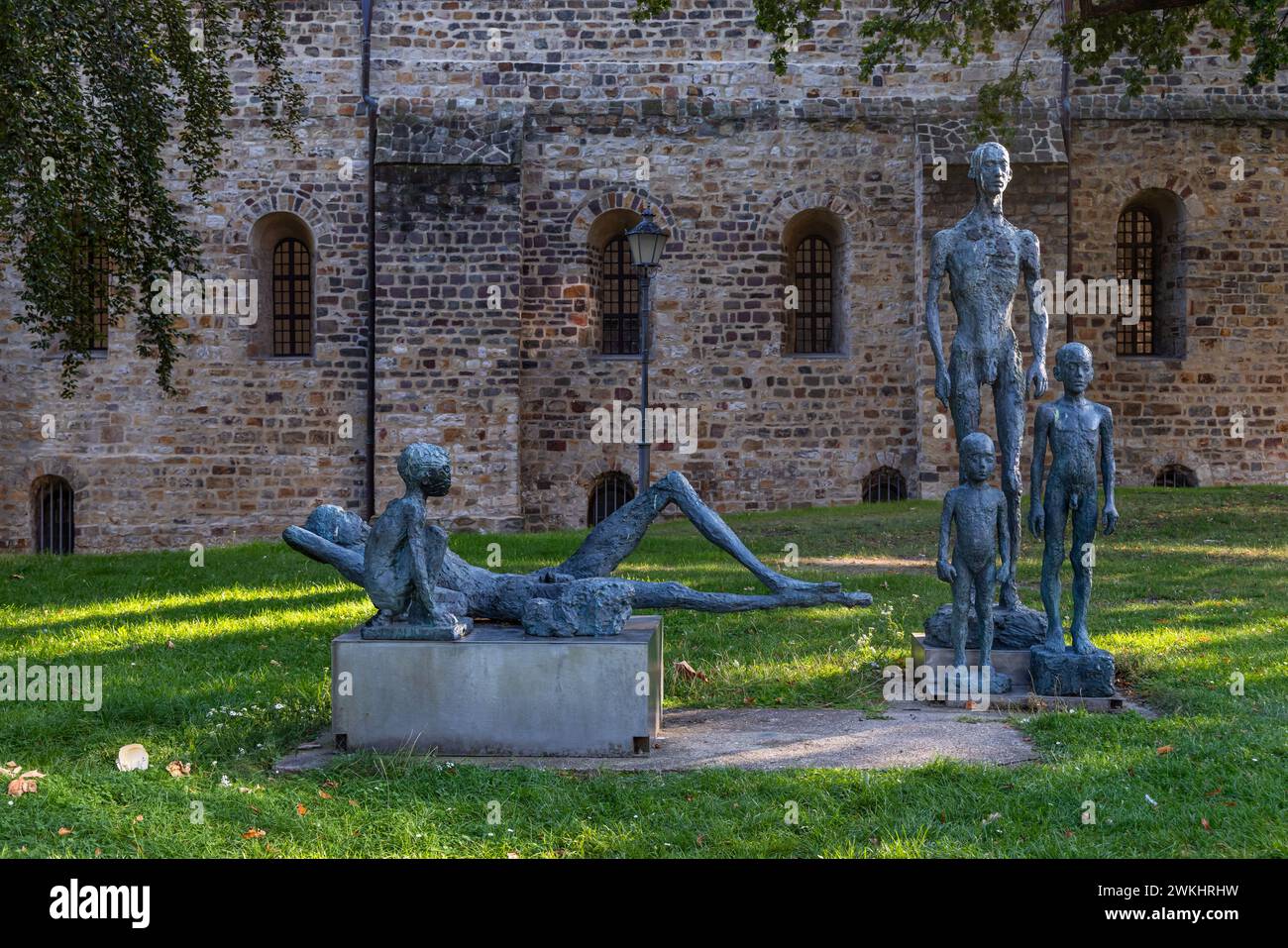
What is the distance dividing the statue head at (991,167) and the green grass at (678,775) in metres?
2.99

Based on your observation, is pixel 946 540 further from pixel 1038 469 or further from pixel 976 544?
pixel 1038 469

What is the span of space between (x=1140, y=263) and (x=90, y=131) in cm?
1431

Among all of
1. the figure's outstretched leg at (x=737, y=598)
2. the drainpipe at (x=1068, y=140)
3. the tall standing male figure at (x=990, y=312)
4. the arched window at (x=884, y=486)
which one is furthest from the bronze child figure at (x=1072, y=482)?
the drainpipe at (x=1068, y=140)

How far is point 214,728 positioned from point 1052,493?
15.2ft

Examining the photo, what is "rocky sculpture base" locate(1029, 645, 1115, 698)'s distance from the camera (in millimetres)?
6938

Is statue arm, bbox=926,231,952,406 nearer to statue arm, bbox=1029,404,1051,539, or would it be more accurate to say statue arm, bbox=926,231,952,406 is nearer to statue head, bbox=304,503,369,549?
statue arm, bbox=1029,404,1051,539

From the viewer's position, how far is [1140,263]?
18.4 metres

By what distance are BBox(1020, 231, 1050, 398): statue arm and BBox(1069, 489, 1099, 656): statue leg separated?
32.5 inches

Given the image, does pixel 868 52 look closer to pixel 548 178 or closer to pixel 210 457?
pixel 548 178

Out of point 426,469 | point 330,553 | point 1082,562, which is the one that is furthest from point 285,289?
point 1082,562

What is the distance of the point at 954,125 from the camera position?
17078 millimetres

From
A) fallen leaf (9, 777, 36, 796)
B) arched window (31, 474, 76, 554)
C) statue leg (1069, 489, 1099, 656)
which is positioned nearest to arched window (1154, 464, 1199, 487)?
statue leg (1069, 489, 1099, 656)

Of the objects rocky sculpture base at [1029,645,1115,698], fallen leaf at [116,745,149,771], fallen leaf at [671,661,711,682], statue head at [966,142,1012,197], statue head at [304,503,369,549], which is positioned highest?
statue head at [966,142,1012,197]

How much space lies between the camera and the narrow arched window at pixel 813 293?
59.7 ft
